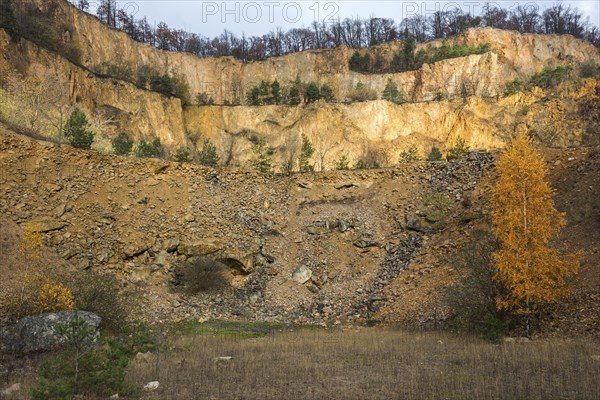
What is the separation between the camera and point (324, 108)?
60.1 metres

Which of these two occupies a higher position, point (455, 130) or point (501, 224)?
point (455, 130)

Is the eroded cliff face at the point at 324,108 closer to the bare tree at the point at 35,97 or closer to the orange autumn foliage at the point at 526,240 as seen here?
the bare tree at the point at 35,97

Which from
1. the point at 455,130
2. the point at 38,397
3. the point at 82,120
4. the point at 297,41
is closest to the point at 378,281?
the point at 38,397

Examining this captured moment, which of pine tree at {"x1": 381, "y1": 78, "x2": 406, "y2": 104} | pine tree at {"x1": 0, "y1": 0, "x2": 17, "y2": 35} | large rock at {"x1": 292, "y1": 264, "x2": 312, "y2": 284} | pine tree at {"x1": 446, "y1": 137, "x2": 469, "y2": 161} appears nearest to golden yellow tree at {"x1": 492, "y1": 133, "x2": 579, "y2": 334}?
large rock at {"x1": 292, "y1": 264, "x2": 312, "y2": 284}

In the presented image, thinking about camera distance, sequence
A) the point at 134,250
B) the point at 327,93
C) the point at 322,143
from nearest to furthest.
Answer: the point at 134,250, the point at 322,143, the point at 327,93

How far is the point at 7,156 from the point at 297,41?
2998 inches

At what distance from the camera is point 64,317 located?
12969mm

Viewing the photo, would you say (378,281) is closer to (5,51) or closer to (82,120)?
(82,120)

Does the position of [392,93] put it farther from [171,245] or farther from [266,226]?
[171,245]

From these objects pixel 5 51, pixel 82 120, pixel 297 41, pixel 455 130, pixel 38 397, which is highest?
pixel 297 41

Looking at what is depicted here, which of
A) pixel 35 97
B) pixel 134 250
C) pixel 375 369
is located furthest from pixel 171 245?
pixel 35 97

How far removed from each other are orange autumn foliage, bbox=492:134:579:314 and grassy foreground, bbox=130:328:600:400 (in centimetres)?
152

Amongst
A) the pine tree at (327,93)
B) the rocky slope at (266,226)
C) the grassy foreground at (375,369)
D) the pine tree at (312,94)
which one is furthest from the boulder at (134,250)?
the pine tree at (327,93)

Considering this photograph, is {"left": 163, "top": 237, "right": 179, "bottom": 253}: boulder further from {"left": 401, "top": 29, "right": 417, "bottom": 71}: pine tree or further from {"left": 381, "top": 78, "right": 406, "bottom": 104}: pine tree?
{"left": 401, "top": 29, "right": 417, "bottom": 71}: pine tree
